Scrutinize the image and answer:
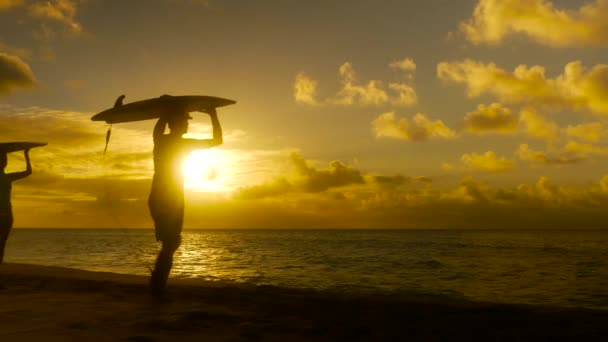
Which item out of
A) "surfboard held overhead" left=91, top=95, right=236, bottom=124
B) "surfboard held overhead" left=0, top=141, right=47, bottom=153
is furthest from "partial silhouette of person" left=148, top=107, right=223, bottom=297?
"surfboard held overhead" left=0, top=141, right=47, bottom=153

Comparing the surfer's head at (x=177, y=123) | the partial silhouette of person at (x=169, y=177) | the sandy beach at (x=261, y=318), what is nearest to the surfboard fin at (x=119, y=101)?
the partial silhouette of person at (x=169, y=177)

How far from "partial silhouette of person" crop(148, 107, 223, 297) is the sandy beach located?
970 mm

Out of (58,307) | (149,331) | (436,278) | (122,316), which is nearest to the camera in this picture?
(149,331)

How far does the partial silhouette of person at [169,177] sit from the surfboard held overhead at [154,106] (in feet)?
0.48

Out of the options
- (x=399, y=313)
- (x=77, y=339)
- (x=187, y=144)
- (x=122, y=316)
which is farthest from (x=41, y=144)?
(x=399, y=313)

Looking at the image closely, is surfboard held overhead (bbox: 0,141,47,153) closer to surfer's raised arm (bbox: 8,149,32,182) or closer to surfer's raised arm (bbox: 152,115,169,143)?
surfer's raised arm (bbox: 8,149,32,182)

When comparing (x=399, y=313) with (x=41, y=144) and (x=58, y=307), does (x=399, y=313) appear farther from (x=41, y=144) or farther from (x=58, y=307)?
(x=41, y=144)

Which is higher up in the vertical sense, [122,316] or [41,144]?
[41,144]

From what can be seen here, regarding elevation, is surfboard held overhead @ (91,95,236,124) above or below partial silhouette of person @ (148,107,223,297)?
above

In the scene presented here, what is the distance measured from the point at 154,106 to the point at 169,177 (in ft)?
3.78

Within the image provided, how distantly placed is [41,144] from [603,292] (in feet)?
56.2

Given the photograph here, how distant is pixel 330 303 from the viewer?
24.9 ft

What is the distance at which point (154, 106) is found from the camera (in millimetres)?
7328

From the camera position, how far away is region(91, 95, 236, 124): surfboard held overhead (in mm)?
7184
